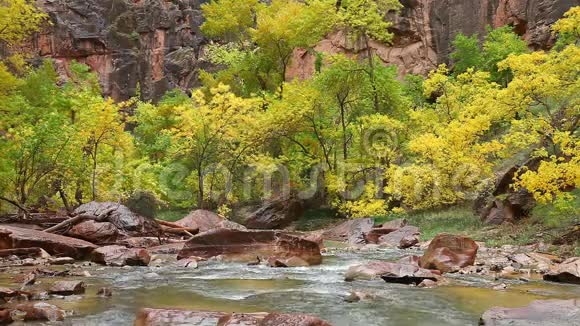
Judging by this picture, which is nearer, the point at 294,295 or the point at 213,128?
the point at 294,295

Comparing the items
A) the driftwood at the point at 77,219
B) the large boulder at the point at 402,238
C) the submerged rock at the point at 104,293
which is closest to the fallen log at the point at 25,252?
the driftwood at the point at 77,219

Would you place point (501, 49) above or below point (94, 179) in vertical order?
above

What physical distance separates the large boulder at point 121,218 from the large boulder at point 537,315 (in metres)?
14.9

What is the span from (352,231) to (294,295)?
16.9 metres

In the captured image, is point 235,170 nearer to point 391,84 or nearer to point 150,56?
point 391,84

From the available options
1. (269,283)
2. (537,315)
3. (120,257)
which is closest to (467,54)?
(120,257)

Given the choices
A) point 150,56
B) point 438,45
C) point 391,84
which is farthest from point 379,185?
point 150,56

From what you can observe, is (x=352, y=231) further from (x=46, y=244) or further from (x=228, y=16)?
(x=228, y=16)

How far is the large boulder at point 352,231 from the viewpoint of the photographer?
79.7 feet

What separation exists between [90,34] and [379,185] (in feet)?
A: 159

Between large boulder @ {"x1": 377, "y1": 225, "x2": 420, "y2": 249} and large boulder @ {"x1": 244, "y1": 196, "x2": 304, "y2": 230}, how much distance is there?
10.0m

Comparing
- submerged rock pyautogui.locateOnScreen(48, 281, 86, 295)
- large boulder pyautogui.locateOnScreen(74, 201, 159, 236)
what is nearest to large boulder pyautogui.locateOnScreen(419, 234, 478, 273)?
submerged rock pyautogui.locateOnScreen(48, 281, 86, 295)

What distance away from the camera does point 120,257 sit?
14047 mm

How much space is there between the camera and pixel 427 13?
52469 mm
